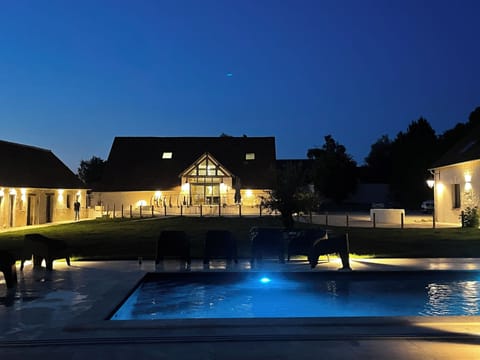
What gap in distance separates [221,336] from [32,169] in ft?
97.5

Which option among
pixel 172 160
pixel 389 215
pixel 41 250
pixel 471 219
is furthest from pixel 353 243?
pixel 172 160

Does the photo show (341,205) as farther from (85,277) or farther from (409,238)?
(85,277)

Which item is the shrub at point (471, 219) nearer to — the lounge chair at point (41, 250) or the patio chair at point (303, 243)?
the patio chair at point (303, 243)

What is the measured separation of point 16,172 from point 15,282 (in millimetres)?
22760

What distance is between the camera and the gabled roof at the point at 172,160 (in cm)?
4344

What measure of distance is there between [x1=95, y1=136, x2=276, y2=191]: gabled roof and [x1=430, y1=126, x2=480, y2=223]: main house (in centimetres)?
1708

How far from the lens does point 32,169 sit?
31438 mm

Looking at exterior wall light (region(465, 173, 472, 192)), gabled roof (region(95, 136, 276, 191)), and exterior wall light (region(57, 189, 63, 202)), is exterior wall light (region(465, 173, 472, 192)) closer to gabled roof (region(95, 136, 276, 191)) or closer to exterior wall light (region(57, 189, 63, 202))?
gabled roof (region(95, 136, 276, 191))

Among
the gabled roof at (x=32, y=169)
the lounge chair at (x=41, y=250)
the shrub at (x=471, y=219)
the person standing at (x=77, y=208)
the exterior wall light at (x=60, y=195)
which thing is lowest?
the lounge chair at (x=41, y=250)

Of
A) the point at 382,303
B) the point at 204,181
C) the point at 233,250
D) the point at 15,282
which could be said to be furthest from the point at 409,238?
the point at 204,181

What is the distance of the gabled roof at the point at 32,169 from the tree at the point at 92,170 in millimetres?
32086

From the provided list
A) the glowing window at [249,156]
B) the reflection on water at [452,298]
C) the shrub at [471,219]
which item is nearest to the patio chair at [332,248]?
the reflection on water at [452,298]

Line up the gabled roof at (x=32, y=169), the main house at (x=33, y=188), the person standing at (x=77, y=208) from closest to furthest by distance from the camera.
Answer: the main house at (x=33, y=188), the gabled roof at (x=32, y=169), the person standing at (x=77, y=208)

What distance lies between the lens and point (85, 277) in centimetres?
945
